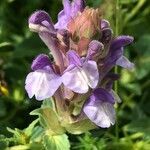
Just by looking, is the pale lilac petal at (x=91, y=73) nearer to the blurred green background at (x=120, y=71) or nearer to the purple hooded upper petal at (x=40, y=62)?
the purple hooded upper petal at (x=40, y=62)

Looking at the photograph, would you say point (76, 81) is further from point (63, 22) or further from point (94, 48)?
point (63, 22)

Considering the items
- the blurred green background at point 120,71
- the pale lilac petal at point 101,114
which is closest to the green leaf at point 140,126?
the blurred green background at point 120,71

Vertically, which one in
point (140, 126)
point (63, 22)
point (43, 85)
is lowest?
point (140, 126)

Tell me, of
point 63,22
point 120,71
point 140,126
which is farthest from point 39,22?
point 120,71

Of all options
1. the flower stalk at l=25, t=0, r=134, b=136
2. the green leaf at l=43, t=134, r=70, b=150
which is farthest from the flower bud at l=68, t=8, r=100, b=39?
the green leaf at l=43, t=134, r=70, b=150

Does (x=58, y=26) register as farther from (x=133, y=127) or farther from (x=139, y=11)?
(x=139, y=11)

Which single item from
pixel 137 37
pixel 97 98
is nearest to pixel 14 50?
pixel 137 37

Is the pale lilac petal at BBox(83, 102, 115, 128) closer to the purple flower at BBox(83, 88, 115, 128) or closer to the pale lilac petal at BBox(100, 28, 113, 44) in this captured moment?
the purple flower at BBox(83, 88, 115, 128)
